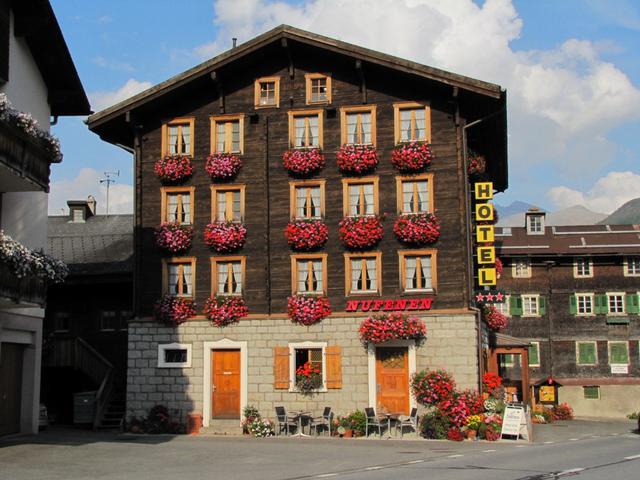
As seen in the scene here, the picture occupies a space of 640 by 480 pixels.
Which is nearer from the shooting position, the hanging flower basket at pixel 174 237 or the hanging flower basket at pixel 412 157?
the hanging flower basket at pixel 412 157

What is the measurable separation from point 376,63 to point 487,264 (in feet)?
24.9

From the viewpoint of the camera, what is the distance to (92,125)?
104ft

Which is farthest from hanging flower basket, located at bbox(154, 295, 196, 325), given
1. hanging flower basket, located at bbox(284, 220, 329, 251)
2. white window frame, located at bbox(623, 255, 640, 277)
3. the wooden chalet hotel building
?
white window frame, located at bbox(623, 255, 640, 277)

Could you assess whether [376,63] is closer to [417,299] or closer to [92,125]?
[417,299]

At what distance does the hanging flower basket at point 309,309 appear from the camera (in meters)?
29.6

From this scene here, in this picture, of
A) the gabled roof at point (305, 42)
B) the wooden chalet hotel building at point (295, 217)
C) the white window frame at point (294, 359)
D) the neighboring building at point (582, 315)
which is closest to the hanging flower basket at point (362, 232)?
the wooden chalet hotel building at point (295, 217)

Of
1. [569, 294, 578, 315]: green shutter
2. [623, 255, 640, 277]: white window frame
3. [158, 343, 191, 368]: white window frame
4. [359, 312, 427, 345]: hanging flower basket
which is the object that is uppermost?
[623, 255, 640, 277]: white window frame

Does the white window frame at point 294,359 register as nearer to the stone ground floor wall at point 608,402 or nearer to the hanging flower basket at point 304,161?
the hanging flower basket at point 304,161

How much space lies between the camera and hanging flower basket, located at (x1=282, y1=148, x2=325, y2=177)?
100.0 ft

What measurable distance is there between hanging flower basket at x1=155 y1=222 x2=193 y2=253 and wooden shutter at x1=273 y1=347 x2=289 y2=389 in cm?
480

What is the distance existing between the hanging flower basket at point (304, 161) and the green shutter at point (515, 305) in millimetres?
29253

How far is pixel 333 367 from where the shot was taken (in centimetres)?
2950

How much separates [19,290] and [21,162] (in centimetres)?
321

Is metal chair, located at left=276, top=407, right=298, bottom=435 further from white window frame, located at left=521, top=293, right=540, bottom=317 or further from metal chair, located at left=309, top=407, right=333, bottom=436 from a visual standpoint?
white window frame, located at left=521, top=293, right=540, bottom=317
